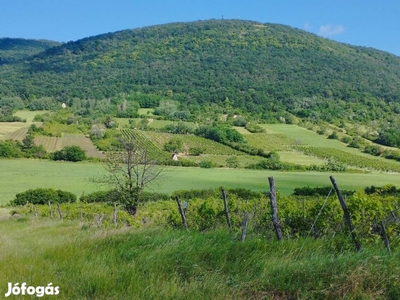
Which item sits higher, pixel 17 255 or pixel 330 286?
pixel 330 286

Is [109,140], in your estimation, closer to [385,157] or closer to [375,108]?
[385,157]

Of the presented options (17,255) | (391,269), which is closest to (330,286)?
(391,269)

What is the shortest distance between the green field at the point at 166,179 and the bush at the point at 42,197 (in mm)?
2236

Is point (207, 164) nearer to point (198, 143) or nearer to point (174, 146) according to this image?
point (174, 146)

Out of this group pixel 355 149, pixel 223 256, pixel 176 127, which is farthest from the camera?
pixel 176 127

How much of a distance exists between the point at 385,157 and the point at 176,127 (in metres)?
58.7

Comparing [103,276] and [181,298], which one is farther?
[103,276]

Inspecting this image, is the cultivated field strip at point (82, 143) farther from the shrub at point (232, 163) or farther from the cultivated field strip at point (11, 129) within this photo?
the shrub at point (232, 163)

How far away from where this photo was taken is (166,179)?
60.4 metres

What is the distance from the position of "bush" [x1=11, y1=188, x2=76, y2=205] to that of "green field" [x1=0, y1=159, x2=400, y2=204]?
2.24 m

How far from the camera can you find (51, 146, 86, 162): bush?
253ft

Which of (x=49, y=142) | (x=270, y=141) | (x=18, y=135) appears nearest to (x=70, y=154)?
(x=49, y=142)

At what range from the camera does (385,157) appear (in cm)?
9644

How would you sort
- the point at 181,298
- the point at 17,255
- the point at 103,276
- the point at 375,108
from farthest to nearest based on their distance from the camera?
the point at 375,108
the point at 17,255
the point at 103,276
the point at 181,298
